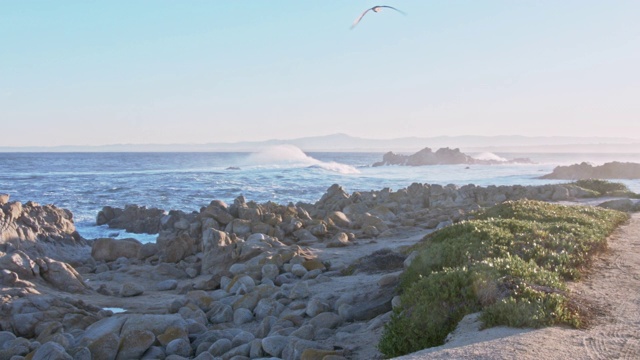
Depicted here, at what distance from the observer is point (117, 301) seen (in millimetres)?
14016

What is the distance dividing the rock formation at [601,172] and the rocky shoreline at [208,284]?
33.0 metres

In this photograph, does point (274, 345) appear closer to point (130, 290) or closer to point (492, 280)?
point (492, 280)

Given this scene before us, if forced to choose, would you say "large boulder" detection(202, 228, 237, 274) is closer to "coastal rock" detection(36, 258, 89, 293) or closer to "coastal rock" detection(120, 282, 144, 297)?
"coastal rock" detection(120, 282, 144, 297)

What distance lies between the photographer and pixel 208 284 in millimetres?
14930

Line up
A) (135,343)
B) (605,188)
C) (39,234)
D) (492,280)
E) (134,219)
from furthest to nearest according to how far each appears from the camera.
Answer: (605,188) < (134,219) < (39,234) < (135,343) < (492,280)

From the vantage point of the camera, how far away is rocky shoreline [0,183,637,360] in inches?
376

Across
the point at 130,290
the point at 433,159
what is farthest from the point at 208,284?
the point at 433,159

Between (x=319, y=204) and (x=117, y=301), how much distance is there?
55.7ft

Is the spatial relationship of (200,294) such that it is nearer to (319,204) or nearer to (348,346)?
(348,346)

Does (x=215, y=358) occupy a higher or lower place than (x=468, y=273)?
lower

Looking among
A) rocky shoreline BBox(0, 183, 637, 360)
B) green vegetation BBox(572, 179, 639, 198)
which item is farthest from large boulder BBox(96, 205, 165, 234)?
green vegetation BBox(572, 179, 639, 198)

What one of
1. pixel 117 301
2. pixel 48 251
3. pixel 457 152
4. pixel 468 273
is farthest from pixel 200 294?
pixel 457 152

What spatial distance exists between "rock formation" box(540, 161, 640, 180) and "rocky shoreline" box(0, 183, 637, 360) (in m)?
33.0

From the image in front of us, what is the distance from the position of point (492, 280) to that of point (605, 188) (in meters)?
26.7
